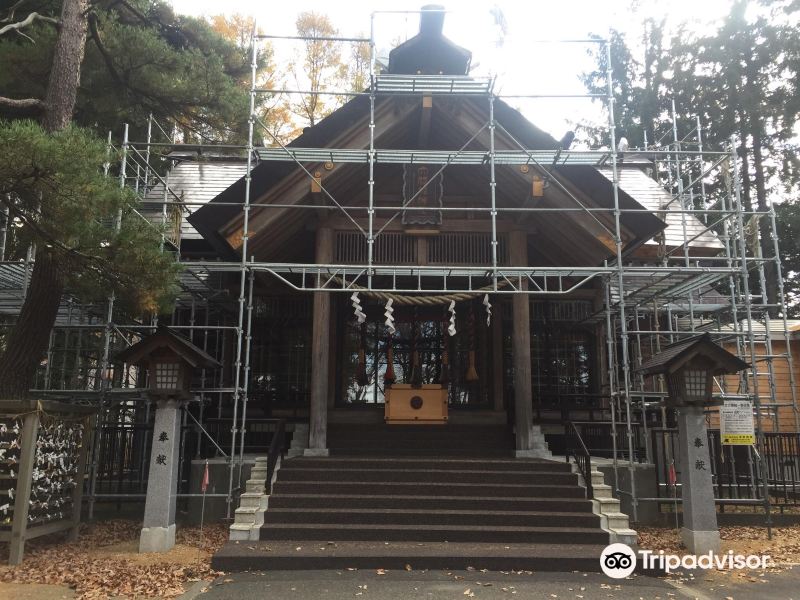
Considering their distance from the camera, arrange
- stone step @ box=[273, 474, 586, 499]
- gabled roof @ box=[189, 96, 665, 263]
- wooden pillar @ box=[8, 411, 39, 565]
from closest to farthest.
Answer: wooden pillar @ box=[8, 411, 39, 565], stone step @ box=[273, 474, 586, 499], gabled roof @ box=[189, 96, 665, 263]

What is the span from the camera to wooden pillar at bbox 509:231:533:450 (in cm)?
1036

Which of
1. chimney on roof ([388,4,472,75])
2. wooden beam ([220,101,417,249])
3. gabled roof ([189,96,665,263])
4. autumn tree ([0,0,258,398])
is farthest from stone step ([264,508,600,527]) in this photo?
chimney on roof ([388,4,472,75])

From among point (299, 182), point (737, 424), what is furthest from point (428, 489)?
Answer: point (299, 182)

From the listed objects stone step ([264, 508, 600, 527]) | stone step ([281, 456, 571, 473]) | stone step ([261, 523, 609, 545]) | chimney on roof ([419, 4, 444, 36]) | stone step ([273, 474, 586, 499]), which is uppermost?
chimney on roof ([419, 4, 444, 36])

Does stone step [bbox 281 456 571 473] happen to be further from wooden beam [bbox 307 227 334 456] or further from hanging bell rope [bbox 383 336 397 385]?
hanging bell rope [bbox 383 336 397 385]

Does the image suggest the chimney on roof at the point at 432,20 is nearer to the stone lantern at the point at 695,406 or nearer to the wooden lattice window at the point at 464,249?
the wooden lattice window at the point at 464,249

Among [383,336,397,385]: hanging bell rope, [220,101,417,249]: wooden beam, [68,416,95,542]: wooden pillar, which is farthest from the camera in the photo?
[383,336,397,385]: hanging bell rope

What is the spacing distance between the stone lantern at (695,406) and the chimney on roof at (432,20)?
740 cm

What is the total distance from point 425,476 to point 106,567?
4.52 metres

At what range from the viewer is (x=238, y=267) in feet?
31.0

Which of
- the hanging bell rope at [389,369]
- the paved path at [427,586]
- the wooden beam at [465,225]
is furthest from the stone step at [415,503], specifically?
the wooden beam at [465,225]

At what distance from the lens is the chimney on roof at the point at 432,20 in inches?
431

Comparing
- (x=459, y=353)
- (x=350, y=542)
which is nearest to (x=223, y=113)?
(x=459, y=353)

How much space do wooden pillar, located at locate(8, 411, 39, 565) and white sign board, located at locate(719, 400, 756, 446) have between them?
32.2 feet
